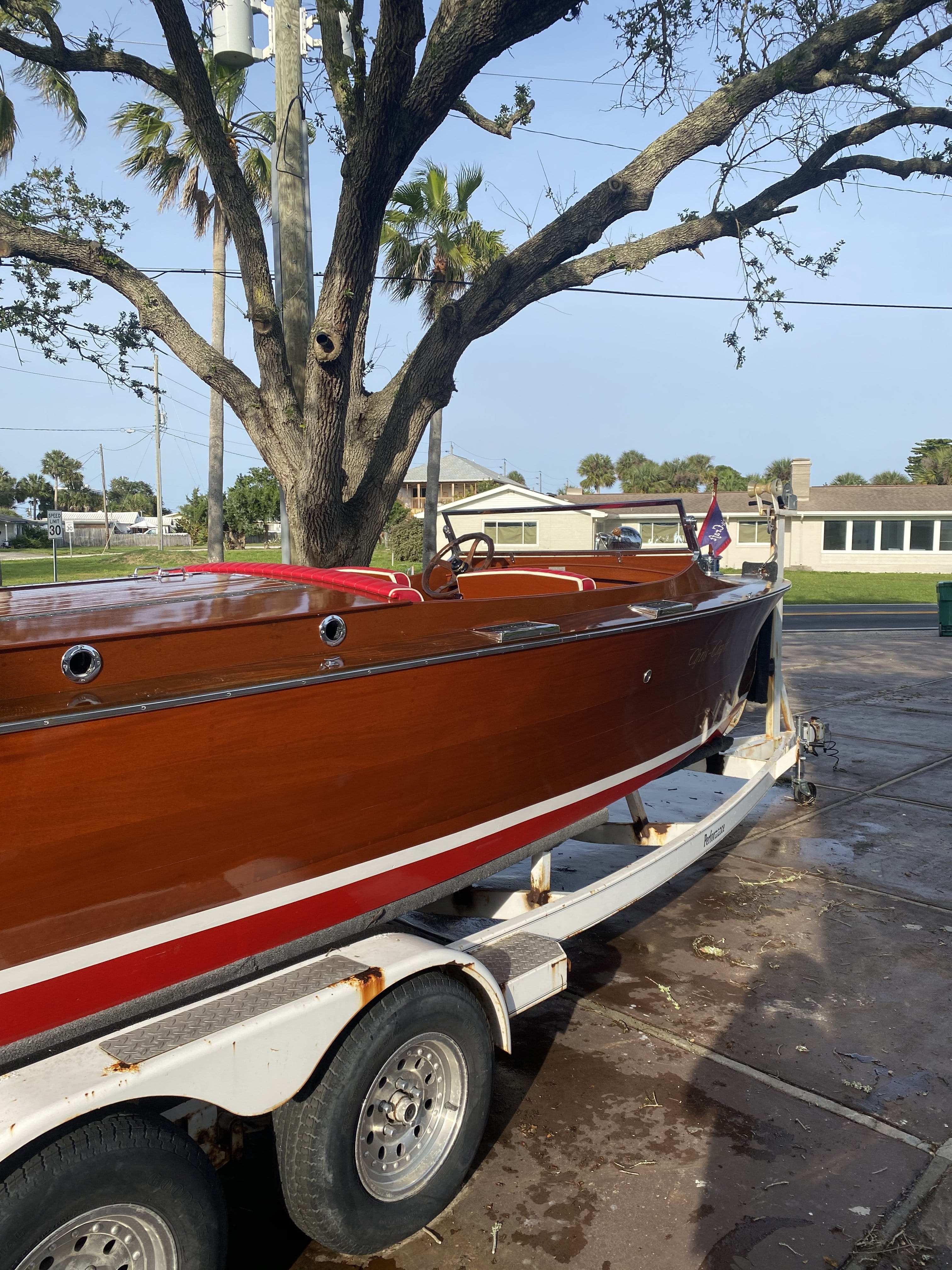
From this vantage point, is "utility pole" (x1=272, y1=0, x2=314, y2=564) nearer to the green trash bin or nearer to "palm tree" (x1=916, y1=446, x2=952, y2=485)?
the green trash bin

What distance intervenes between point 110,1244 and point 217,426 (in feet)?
67.2

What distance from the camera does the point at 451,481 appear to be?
2496 inches

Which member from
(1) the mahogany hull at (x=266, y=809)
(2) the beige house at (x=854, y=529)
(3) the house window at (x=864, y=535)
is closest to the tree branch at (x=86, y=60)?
(1) the mahogany hull at (x=266, y=809)

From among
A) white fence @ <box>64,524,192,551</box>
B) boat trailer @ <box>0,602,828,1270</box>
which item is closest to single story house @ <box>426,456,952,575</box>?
boat trailer @ <box>0,602,828,1270</box>

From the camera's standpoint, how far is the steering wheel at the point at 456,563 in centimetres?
376

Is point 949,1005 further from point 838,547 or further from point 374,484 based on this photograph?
point 838,547

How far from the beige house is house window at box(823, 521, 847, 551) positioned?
2 centimetres

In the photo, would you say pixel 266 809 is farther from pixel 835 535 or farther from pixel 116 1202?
pixel 835 535

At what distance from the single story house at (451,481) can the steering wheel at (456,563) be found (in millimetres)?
52660

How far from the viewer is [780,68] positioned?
7.66 meters

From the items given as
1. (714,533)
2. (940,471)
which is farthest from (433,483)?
(940,471)

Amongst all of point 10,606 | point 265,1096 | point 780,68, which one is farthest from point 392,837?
point 780,68

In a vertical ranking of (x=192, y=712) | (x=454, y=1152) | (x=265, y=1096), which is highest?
(x=192, y=712)

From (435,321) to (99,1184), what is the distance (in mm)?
6908
